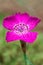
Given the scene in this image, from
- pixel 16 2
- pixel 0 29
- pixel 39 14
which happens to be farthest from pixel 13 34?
pixel 16 2

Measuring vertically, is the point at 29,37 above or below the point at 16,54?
above

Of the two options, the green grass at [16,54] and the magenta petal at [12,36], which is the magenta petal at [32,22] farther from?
the green grass at [16,54]

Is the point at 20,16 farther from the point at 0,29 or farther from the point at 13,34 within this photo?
the point at 0,29

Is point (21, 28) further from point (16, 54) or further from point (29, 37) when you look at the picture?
point (16, 54)

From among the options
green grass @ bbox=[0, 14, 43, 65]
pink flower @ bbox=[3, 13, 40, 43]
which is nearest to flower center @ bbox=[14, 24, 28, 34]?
pink flower @ bbox=[3, 13, 40, 43]

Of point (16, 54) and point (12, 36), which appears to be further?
point (16, 54)

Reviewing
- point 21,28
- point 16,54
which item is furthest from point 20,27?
point 16,54

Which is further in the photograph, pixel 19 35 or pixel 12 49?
pixel 12 49

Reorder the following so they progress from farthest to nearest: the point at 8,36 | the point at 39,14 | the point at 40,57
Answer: the point at 39,14 → the point at 40,57 → the point at 8,36

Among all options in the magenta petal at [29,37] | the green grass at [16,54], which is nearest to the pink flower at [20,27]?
the magenta petal at [29,37]
